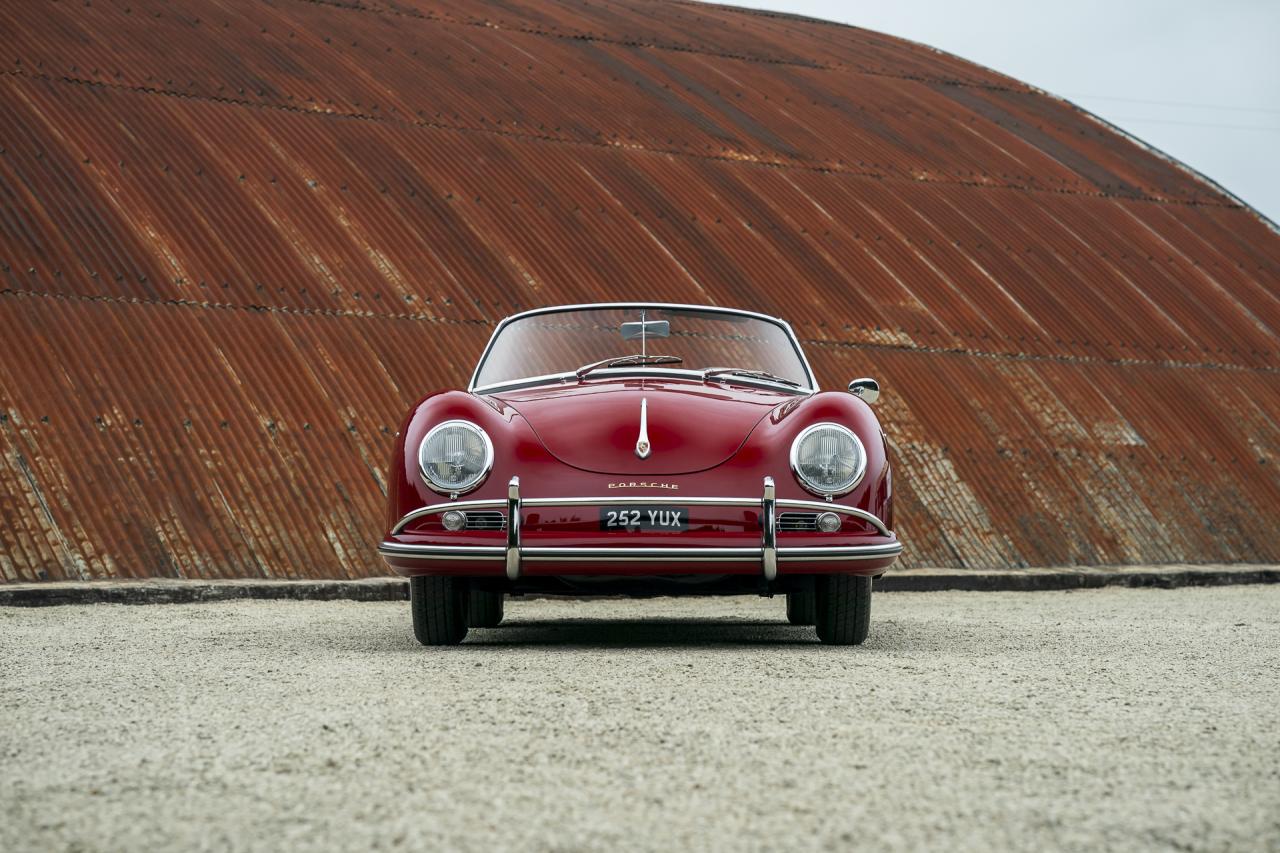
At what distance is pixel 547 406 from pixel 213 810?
118 inches

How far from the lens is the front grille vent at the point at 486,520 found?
5199 mm

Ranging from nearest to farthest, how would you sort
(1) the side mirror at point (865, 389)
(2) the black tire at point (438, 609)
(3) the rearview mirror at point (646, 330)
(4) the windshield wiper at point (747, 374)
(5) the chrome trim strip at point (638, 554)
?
1. (5) the chrome trim strip at point (638, 554)
2. (2) the black tire at point (438, 609)
3. (1) the side mirror at point (865, 389)
4. (4) the windshield wiper at point (747, 374)
5. (3) the rearview mirror at point (646, 330)

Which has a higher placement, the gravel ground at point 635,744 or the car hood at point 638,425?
the car hood at point 638,425

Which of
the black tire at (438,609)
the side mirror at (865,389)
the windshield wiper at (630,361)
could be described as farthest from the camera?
the windshield wiper at (630,361)

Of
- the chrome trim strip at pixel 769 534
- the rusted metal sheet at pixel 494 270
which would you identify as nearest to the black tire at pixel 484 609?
the chrome trim strip at pixel 769 534

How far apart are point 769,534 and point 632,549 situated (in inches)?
19.8

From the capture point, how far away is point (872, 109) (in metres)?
18.4

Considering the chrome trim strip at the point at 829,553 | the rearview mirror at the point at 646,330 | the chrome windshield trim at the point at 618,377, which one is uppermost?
the rearview mirror at the point at 646,330

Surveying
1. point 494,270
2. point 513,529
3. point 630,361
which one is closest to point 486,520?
point 513,529

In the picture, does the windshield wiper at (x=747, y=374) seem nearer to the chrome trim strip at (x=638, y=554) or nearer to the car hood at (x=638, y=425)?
the car hood at (x=638, y=425)

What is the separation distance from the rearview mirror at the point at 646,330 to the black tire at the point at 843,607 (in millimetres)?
1526

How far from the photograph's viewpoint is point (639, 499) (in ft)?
17.0

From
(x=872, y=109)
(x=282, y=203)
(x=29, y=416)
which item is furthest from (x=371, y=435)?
(x=872, y=109)

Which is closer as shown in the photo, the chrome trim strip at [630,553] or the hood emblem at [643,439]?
the chrome trim strip at [630,553]
